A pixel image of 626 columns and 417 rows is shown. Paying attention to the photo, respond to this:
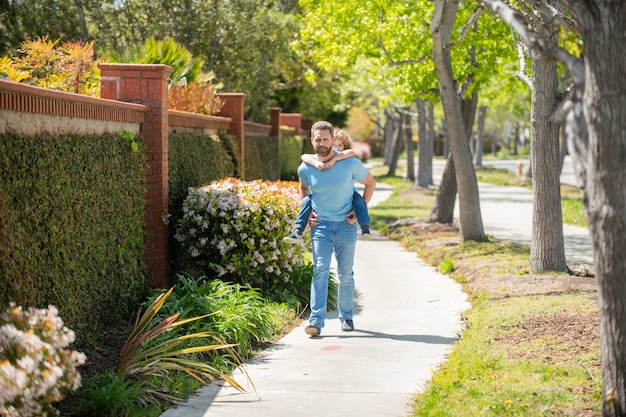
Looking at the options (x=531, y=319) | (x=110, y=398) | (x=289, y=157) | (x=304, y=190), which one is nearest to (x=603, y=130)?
(x=110, y=398)

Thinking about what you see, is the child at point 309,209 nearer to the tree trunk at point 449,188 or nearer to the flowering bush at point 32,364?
the flowering bush at point 32,364

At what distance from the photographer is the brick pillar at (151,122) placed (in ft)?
33.7

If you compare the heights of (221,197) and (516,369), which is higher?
(221,197)

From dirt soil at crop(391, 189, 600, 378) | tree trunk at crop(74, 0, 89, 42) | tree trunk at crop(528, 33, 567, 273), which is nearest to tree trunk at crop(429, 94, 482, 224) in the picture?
dirt soil at crop(391, 189, 600, 378)

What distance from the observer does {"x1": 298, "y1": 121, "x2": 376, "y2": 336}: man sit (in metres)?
9.09

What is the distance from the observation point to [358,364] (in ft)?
25.8

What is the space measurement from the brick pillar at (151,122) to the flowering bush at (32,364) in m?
5.08

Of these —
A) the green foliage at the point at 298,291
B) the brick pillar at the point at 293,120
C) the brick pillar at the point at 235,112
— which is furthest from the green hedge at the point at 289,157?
the green foliage at the point at 298,291

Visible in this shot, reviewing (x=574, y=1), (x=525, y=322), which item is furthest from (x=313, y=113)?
(x=574, y=1)

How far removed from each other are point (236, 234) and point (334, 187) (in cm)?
190

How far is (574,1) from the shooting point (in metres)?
4.92

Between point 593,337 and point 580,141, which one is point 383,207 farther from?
point 580,141

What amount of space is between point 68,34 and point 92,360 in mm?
19123

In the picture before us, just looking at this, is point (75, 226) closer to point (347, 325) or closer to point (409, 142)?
point (347, 325)
